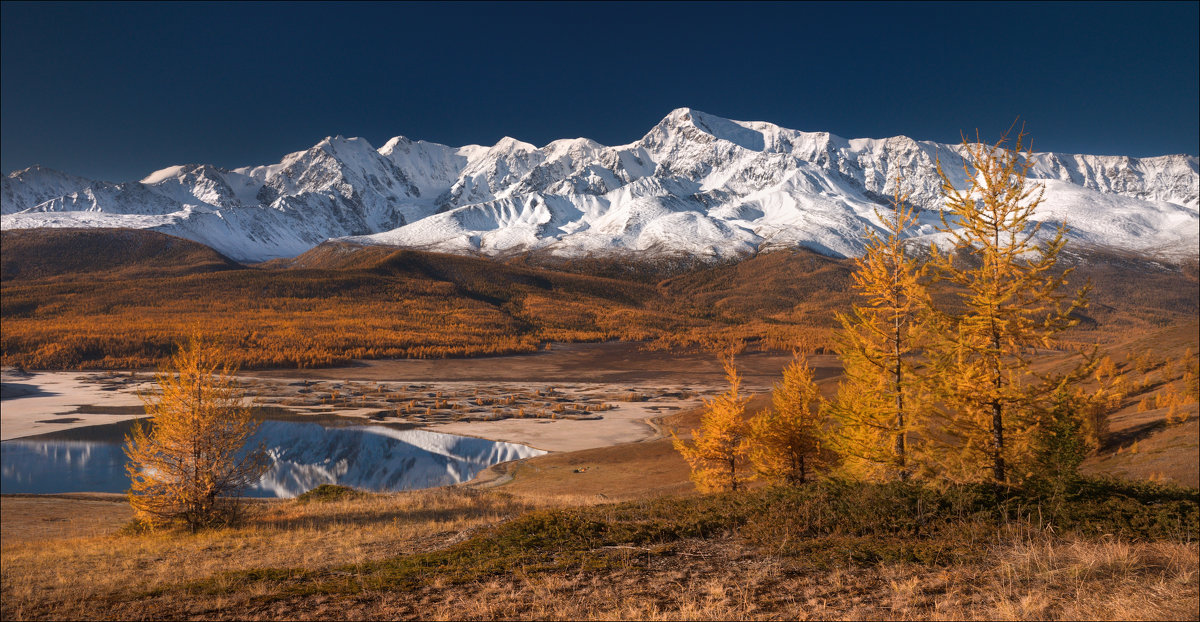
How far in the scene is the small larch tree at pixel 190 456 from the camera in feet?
70.1

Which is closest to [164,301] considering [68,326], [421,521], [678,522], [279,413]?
[68,326]

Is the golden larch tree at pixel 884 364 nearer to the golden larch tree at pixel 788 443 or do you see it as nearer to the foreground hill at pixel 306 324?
the golden larch tree at pixel 788 443

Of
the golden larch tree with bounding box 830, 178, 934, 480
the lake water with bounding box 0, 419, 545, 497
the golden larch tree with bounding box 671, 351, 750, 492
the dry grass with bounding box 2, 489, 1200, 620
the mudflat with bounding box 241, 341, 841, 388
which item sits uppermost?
the golden larch tree with bounding box 830, 178, 934, 480

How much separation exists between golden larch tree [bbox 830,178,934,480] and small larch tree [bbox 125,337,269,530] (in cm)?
1956

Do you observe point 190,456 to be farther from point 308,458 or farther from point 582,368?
point 582,368

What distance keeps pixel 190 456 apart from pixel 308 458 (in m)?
34.3

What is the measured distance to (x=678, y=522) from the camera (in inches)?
494

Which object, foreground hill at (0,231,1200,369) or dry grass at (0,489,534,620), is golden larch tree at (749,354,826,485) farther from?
foreground hill at (0,231,1200,369)

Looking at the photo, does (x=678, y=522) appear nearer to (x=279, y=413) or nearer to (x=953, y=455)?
(x=953, y=455)

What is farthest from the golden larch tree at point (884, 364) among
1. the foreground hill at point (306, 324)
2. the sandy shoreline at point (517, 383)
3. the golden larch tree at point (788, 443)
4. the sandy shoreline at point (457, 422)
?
the foreground hill at point (306, 324)

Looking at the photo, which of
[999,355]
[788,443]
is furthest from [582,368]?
[999,355]

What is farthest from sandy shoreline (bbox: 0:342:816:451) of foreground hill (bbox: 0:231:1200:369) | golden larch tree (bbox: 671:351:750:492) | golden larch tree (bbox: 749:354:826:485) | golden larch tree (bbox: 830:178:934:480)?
golden larch tree (bbox: 830:178:934:480)

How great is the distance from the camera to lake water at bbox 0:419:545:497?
44219mm

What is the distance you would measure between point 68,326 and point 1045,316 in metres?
164
